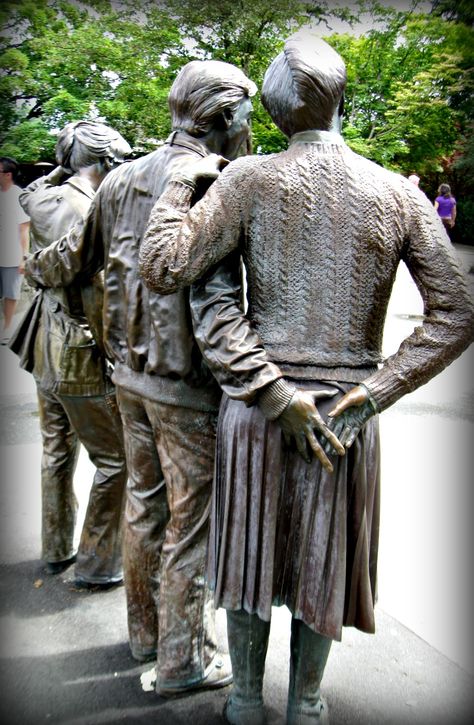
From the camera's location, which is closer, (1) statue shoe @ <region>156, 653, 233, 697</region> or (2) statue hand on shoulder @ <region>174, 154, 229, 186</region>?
(2) statue hand on shoulder @ <region>174, 154, 229, 186</region>

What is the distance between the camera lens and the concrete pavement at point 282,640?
2533 millimetres

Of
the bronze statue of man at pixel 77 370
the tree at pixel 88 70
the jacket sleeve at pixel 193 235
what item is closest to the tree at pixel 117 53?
the tree at pixel 88 70

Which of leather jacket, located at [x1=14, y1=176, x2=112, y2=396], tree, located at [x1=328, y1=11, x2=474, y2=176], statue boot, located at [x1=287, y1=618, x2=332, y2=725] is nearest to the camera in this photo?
statue boot, located at [x1=287, y1=618, x2=332, y2=725]

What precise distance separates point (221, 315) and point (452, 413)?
5.54 meters

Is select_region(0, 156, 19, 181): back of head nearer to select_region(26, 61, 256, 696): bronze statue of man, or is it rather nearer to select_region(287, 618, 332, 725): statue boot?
select_region(26, 61, 256, 696): bronze statue of man

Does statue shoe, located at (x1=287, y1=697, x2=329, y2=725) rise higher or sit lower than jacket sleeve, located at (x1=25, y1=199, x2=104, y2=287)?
lower

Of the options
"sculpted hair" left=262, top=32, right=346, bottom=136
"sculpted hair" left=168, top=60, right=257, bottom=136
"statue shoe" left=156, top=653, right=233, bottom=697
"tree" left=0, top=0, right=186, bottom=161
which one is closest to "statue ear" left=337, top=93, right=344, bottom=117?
"sculpted hair" left=262, top=32, right=346, bottom=136

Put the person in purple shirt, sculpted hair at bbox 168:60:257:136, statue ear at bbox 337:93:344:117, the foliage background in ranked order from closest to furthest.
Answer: statue ear at bbox 337:93:344:117
sculpted hair at bbox 168:60:257:136
the foliage background
the person in purple shirt

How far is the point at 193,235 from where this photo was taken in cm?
196

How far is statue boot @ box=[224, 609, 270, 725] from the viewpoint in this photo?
7.25 feet

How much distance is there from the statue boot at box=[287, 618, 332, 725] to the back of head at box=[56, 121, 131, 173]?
229cm

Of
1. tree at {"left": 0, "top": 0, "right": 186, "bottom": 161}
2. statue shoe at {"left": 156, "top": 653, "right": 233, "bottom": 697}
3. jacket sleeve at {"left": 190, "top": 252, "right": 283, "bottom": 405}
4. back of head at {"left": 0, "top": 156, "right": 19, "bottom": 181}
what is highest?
tree at {"left": 0, "top": 0, "right": 186, "bottom": 161}

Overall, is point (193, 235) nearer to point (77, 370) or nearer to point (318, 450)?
point (318, 450)

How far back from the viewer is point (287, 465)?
2.03 m
